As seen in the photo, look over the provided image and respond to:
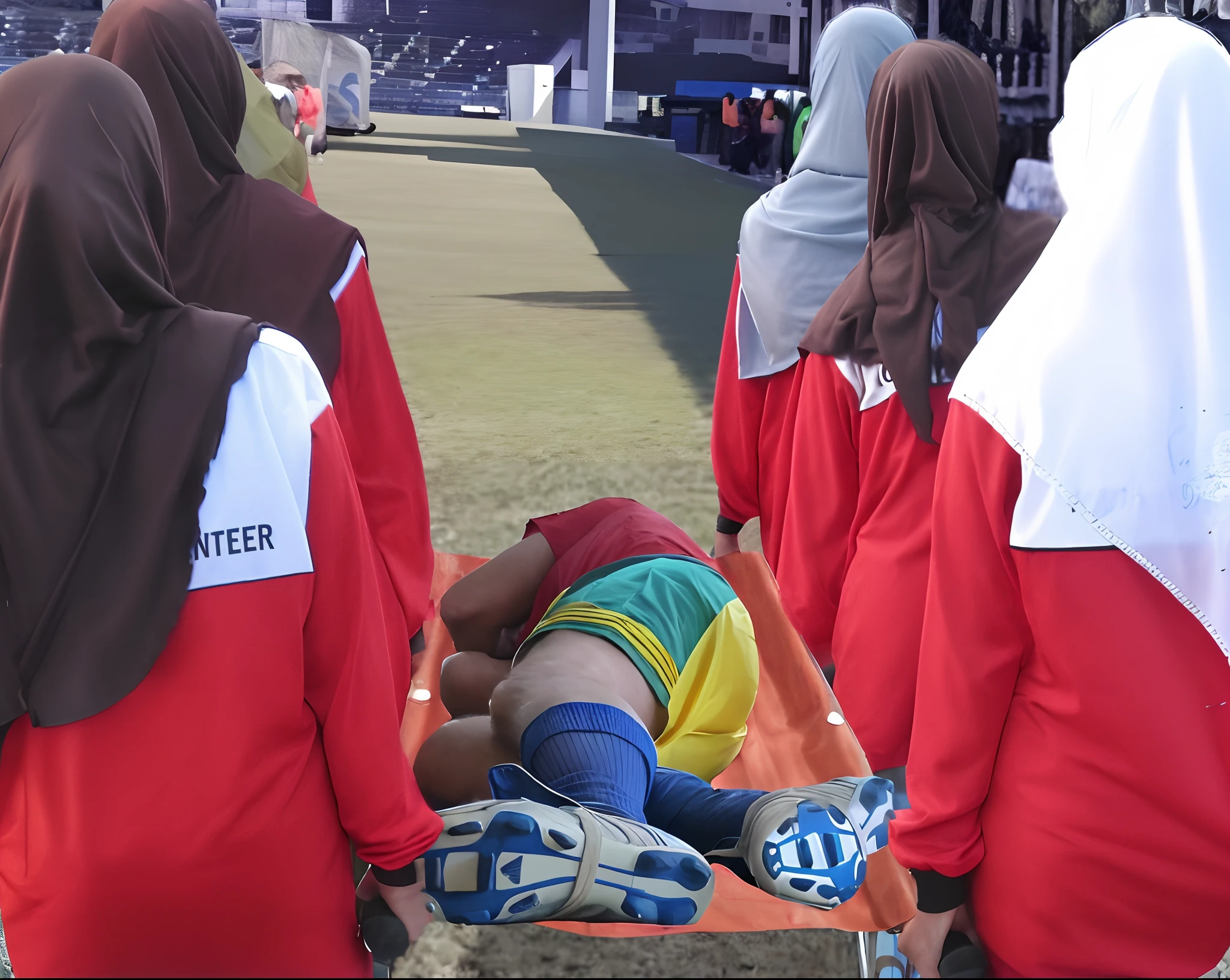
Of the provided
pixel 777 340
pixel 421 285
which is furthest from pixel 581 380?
pixel 777 340

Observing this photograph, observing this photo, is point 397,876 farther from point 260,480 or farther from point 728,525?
point 728,525

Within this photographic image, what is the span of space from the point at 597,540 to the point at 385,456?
0.49 meters

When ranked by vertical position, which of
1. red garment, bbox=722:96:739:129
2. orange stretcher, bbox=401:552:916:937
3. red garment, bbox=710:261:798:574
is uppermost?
red garment, bbox=722:96:739:129

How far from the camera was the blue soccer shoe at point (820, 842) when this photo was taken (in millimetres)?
1613

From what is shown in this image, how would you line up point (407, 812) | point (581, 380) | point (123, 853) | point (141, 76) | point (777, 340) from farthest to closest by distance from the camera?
point (581, 380) → point (777, 340) → point (141, 76) → point (407, 812) → point (123, 853)

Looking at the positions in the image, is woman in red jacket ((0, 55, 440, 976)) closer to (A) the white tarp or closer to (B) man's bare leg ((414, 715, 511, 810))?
(B) man's bare leg ((414, 715, 511, 810))

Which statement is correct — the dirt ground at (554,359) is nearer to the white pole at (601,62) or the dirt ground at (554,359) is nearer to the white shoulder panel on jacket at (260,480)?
the white shoulder panel on jacket at (260,480)

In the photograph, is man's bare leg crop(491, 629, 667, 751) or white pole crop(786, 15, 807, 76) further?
white pole crop(786, 15, 807, 76)

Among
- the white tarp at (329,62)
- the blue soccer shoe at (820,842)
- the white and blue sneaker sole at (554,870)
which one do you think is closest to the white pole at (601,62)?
the white tarp at (329,62)

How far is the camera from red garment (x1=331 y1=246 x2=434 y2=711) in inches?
76.7

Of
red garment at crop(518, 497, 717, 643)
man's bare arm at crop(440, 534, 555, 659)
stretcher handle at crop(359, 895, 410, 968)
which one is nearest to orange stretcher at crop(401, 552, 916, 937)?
man's bare arm at crop(440, 534, 555, 659)

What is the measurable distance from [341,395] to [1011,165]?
1179mm

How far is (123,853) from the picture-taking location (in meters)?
1.17

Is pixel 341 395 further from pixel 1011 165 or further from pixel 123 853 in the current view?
pixel 1011 165
